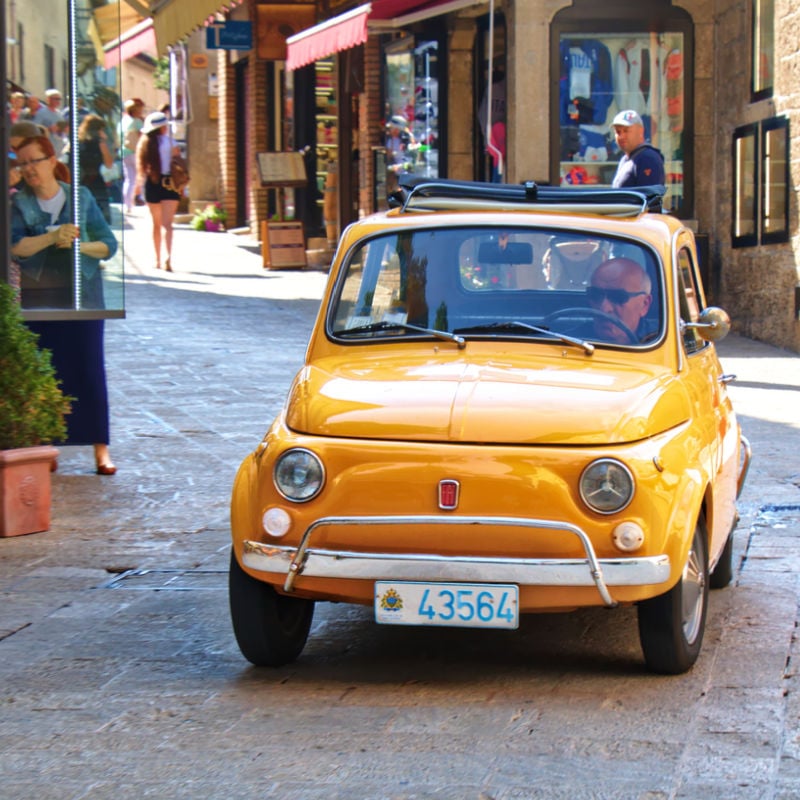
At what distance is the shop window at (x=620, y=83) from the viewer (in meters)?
16.9

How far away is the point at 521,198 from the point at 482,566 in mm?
2234

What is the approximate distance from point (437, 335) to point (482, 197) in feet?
3.55

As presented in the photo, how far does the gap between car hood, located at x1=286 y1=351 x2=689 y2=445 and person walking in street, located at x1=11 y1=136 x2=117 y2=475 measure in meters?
3.91

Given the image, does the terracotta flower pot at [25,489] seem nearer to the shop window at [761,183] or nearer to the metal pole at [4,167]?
the metal pole at [4,167]

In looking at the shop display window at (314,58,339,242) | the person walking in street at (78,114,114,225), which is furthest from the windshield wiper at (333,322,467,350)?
the shop display window at (314,58,339,242)

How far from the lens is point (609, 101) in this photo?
1706 centimetres

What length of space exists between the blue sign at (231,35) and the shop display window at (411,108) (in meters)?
4.29

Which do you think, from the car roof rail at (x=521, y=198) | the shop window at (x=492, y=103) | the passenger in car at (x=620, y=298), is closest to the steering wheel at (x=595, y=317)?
the passenger in car at (x=620, y=298)

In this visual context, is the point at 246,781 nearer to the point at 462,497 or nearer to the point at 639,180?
the point at 462,497

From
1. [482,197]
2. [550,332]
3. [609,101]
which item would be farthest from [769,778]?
[609,101]

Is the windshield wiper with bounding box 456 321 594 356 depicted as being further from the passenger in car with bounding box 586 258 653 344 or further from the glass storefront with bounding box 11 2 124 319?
the glass storefront with bounding box 11 2 124 319

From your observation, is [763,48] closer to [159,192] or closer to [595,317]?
[159,192]

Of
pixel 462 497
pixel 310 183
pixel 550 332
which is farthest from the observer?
pixel 310 183

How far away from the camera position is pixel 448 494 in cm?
510
